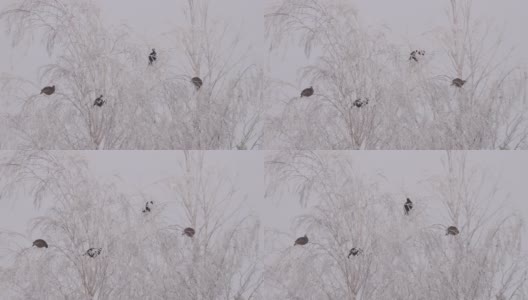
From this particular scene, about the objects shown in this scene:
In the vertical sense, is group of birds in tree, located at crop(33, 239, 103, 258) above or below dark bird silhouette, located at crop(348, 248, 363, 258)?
below

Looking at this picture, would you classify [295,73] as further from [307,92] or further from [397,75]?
[397,75]

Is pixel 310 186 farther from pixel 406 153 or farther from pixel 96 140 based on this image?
pixel 96 140

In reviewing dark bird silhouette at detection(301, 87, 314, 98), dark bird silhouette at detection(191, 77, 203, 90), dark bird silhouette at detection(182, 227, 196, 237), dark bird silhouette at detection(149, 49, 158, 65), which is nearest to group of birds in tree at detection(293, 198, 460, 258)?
dark bird silhouette at detection(182, 227, 196, 237)

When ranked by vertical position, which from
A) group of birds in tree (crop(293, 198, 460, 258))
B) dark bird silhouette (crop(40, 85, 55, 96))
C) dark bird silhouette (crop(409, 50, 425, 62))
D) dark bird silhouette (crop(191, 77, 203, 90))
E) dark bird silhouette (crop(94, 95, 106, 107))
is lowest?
group of birds in tree (crop(293, 198, 460, 258))

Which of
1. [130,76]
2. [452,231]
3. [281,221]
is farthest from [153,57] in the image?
[452,231]

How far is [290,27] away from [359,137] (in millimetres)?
507

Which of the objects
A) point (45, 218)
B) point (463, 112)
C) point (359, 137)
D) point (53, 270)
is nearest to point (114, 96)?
point (45, 218)

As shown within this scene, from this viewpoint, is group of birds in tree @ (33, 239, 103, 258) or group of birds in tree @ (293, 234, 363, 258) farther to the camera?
group of birds in tree @ (293, 234, 363, 258)

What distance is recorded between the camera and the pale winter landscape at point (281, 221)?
2467 mm

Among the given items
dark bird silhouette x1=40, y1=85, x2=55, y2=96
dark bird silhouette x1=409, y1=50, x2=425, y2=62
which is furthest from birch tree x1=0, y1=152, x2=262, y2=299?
dark bird silhouette x1=409, y1=50, x2=425, y2=62

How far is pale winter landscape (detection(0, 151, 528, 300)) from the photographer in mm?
2467

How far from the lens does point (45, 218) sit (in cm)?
245

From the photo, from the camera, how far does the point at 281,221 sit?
2570 millimetres

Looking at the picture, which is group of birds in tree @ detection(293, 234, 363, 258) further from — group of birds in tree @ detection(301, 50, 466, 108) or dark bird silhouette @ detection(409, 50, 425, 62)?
dark bird silhouette @ detection(409, 50, 425, 62)
